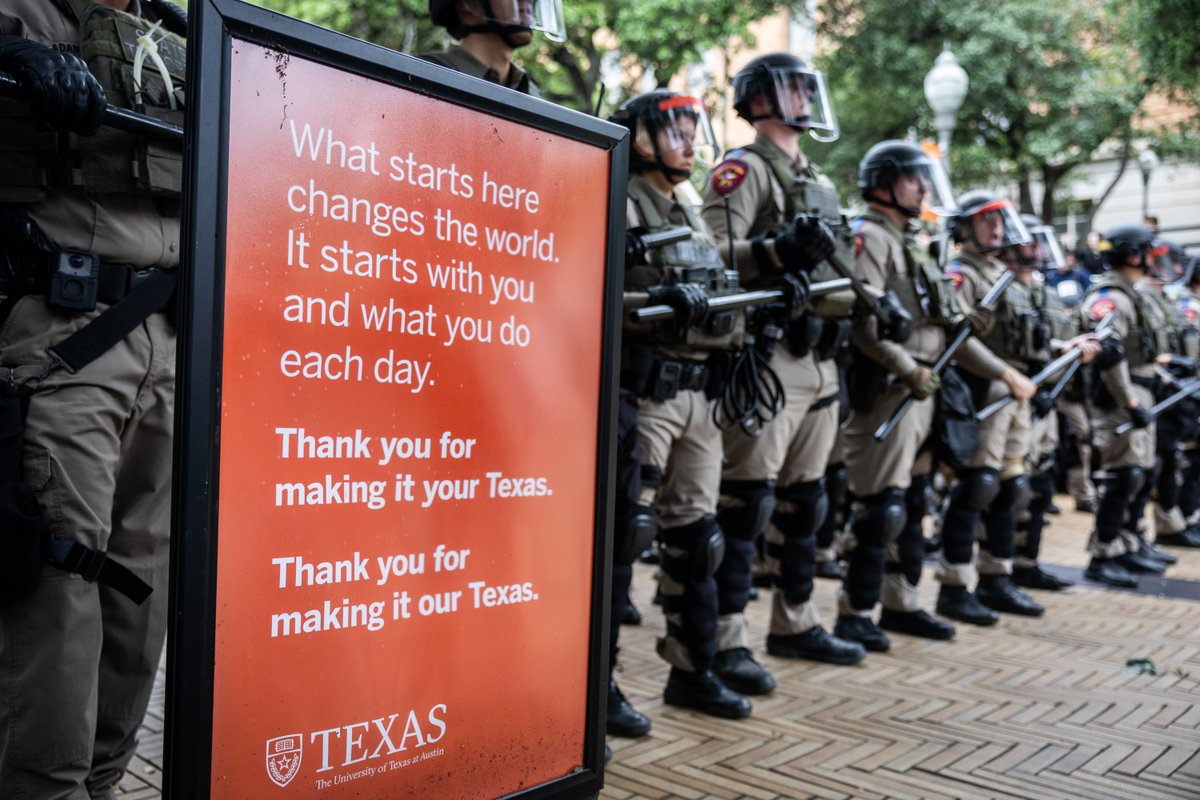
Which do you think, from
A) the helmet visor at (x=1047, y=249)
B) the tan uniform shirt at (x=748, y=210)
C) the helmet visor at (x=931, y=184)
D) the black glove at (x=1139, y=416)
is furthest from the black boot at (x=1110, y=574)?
the tan uniform shirt at (x=748, y=210)

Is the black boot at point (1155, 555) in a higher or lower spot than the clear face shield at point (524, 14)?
lower

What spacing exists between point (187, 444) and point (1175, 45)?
12249mm

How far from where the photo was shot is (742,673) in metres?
4.25

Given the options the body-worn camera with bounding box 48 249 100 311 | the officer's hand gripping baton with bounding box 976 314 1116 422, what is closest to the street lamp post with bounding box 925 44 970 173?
the officer's hand gripping baton with bounding box 976 314 1116 422

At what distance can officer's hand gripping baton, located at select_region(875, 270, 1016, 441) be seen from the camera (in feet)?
17.3

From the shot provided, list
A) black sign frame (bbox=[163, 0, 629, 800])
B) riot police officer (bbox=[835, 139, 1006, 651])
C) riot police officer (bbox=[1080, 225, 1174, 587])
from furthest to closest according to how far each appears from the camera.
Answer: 1. riot police officer (bbox=[1080, 225, 1174, 587])
2. riot police officer (bbox=[835, 139, 1006, 651])
3. black sign frame (bbox=[163, 0, 629, 800])

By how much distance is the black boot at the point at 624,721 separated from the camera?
3701 mm

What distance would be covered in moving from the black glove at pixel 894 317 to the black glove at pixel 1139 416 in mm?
3298

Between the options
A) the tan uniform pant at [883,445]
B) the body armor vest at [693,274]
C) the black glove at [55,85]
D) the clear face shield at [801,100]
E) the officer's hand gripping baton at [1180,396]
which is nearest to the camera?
the black glove at [55,85]

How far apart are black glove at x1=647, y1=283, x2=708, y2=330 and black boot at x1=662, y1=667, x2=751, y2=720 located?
1.32 meters

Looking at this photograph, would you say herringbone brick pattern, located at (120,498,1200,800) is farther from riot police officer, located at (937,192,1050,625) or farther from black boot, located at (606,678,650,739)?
riot police officer, located at (937,192,1050,625)

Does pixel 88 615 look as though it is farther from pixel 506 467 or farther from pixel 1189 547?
pixel 1189 547

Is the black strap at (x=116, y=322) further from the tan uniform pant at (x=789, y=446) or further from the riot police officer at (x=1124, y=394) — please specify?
the riot police officer at (x=1124, y=394)

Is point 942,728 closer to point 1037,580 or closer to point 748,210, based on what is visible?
point 748,210
